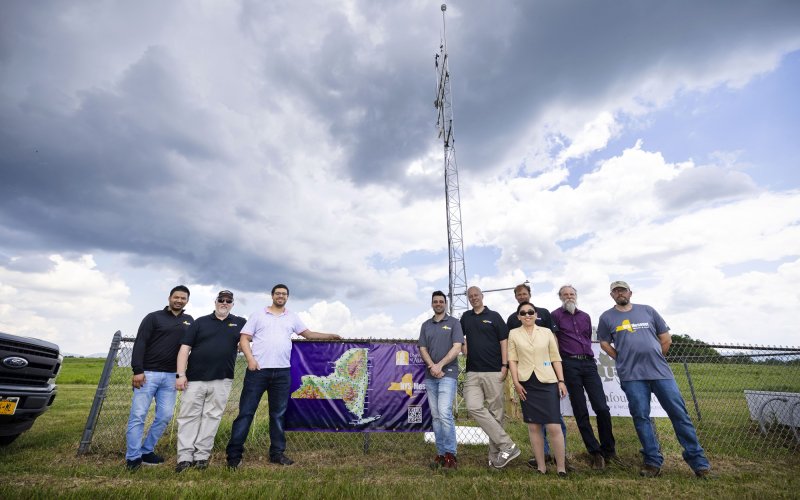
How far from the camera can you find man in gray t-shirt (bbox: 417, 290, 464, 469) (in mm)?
4934

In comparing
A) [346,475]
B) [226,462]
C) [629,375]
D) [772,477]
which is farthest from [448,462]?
[772,477]

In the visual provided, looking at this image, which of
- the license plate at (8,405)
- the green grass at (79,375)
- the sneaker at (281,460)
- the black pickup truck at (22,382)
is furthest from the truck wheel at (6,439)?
the green grass at (79,375)

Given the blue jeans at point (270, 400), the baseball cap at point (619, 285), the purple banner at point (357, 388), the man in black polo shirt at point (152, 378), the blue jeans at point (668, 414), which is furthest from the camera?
the purple banner at point (357, 388)

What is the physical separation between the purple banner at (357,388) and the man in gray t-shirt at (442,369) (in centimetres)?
77

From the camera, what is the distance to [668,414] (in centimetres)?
471

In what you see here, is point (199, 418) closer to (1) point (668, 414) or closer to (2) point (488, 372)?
(2) point (488, 372)

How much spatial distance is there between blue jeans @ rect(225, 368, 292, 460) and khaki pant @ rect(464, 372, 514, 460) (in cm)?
259

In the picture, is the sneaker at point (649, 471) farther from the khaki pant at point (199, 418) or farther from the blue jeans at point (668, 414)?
the khaki pant at point (199, 418)

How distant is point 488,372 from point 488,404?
17.0 inches

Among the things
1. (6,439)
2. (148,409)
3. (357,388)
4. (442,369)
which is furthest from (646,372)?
(6,439)

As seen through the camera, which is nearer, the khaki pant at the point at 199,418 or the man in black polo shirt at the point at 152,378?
the khaki pant at the point at 199,418

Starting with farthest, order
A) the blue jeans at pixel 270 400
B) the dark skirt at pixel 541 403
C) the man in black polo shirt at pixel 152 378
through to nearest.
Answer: the blue jeans at pixel 270 400 < the man in black polo shirt at pixel 152 378 < the dark skirt at pixel 541 403

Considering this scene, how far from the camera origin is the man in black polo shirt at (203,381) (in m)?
4.74

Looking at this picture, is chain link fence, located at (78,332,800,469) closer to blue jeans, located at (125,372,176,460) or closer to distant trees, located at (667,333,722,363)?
distant trees, located at (667,333,722,363)
